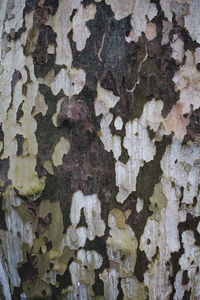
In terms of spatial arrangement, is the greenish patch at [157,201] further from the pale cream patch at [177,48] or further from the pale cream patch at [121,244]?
the pale cream patch at [177,48]

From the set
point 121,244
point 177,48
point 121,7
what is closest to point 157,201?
point 121,244

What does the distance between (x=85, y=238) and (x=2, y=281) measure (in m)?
0.29

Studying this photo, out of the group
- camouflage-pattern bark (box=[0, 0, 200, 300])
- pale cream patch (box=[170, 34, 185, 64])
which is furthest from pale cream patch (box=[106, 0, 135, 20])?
pale cream patch (box=[170, 34, 185, 64])

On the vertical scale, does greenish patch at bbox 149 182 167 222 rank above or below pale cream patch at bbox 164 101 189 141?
below

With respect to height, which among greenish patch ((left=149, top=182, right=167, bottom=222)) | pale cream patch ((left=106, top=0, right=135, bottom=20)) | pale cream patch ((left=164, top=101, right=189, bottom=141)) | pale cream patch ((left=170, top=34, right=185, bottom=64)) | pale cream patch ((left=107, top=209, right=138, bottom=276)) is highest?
pale cream patch ((left=106, top=0, right=135, bottom=20))

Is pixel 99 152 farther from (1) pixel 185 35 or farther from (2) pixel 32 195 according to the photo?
(1) pixel 185 35

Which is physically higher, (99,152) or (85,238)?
(99,152)

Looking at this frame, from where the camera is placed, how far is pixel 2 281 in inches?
34.3

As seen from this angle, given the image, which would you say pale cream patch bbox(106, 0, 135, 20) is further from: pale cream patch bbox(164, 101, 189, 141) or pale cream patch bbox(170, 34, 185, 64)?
pale cream patch bbox(164, 101, 189, 141)

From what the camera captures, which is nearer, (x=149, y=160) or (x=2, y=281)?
(x=149, y=160)

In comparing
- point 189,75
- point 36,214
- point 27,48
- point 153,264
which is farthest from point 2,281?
point 189,75

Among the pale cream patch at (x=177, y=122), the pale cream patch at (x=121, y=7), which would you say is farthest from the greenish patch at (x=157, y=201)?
the pale cream patch at (x=121, y=7)

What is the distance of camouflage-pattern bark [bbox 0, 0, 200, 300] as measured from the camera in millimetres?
758

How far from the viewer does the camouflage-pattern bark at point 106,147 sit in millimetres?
758
